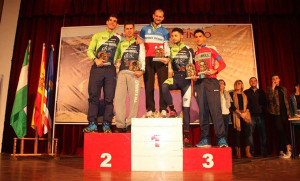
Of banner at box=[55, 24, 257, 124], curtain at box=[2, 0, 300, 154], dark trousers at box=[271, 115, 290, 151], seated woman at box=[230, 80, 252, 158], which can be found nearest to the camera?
dark trousers at box=[271, 115, 290, 151]

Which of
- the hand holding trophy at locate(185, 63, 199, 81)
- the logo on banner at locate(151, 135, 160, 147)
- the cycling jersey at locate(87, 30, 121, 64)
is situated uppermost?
the cycling jersey at locate(87, 30, 121, 64)

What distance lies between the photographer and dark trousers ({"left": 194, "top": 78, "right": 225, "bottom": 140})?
3186 millimetres

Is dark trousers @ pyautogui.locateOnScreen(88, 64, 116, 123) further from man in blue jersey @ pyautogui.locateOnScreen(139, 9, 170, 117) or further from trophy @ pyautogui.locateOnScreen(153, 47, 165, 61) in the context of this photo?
trophy @ pyautogui.locateOnScreen(153, 47, 165, 61)

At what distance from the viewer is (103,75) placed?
333cm

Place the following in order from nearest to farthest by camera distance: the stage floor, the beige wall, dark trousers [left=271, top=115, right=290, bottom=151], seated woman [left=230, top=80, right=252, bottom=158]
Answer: the stage floor
dark trousers [left=271, top=115, right=290, bottom=151]
seated woman [left=230, top=80, right=252, bottom=158]
the beige wall

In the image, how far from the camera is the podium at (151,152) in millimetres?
2908

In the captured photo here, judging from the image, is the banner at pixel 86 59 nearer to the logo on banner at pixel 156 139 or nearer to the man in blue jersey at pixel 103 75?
the man in blue jersey at pixel 103 75

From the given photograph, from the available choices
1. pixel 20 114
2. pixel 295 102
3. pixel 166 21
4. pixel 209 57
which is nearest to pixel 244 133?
pixel 295 102

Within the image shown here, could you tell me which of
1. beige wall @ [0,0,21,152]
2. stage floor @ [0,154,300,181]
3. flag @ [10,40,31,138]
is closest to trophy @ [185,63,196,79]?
stage floor @ [0,154,300,181]

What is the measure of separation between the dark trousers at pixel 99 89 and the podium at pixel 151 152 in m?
0.35

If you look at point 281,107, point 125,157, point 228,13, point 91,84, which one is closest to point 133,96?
point 91,84

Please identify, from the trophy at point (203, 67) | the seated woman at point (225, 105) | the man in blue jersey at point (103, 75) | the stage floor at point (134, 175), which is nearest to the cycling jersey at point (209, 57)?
the trophy at point (203, 67)

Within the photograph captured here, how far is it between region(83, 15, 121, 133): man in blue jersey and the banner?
1.99 m

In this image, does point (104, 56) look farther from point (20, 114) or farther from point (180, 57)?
point (20, 114)
